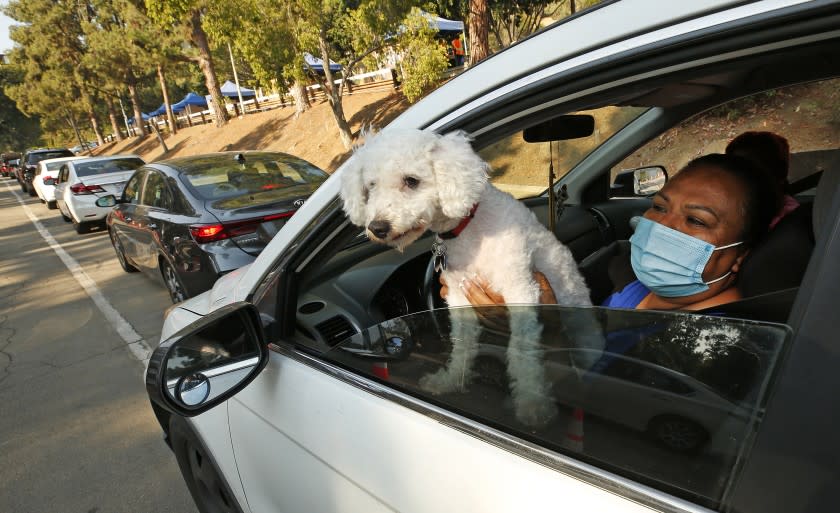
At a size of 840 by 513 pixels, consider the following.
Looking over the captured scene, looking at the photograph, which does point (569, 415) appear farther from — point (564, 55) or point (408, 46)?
point (408, 46)

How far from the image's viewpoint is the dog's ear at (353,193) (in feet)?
4.99

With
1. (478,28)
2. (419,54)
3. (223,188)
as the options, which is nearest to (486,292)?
(223,188)

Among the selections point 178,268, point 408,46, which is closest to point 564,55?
point 178,268

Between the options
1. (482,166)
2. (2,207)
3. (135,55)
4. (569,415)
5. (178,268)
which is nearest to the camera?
(569,415)

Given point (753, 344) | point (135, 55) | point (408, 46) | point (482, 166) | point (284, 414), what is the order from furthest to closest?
point (135, 55) → point (408, 46) → point (482, 166) → point (284, 414) → point (753, 344)

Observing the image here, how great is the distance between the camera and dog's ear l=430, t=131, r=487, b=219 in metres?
1.51

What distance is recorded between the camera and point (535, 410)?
3.14 ft

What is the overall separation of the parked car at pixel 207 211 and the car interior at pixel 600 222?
228cm

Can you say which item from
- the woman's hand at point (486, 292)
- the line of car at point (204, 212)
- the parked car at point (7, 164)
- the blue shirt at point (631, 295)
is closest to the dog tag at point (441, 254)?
the woman's hand at point (486, 292)

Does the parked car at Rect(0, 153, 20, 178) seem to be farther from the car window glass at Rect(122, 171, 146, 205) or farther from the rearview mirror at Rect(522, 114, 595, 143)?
the rearview mirror at Rect(522, 114, 595, 143)

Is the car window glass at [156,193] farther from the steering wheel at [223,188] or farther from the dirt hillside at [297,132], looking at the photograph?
the dirt hillside at [297,132]

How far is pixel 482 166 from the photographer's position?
1600 mm

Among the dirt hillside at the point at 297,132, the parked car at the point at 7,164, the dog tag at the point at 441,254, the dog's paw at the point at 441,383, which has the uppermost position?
the parked car at the point at 7,164

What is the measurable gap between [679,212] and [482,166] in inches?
24.3
